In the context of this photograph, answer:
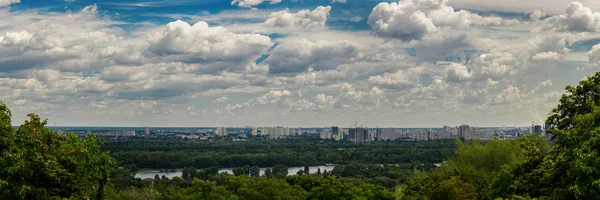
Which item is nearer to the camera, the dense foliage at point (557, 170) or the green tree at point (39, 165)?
the dense foliage at point (557, 170)

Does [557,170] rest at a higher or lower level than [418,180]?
higher

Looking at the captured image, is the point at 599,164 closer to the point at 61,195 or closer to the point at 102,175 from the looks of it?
the point at 61,195

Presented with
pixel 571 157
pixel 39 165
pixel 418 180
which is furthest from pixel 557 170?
pixel 418 180

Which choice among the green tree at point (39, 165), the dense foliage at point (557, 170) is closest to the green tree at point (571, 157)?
the dense foliage at point (557, 170)

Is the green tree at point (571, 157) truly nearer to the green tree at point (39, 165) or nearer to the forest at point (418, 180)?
the forest at point (418, 180)

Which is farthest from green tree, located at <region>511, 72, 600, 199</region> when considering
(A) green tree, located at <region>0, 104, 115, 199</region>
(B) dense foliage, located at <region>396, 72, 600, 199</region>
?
(A) green tree, located at <region>0, 104, 115, 199</region>

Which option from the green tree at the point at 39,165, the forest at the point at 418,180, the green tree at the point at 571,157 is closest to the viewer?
the green tree at the point at 571,157

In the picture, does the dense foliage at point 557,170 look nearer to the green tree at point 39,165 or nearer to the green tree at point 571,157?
the green tree at point 571,157

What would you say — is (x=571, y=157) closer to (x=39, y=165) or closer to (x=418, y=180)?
(x=39, y=165)

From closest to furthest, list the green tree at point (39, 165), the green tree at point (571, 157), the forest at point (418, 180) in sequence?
the green tree at point (571, 157)
the forest at point (418, 180)
the green tree at point (39, 165)

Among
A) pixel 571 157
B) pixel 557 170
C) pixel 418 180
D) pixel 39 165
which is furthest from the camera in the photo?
pixel 418 180

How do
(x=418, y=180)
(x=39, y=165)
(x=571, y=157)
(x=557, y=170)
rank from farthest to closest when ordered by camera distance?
1. (x=418, y=180)
2. (x=39, y=165)
3. (x=557, y=170)
4. (x=571, y=157)
